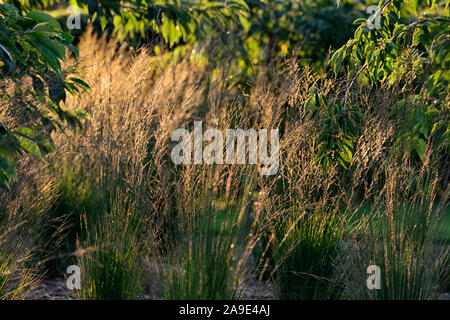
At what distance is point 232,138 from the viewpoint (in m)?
3.00

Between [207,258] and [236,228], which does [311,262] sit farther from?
[207,258]

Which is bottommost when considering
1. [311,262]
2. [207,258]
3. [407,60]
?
[311,262]

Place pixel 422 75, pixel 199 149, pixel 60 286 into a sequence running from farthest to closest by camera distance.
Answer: pixel 60 286 → pixel 422 75 → pixel 199 149

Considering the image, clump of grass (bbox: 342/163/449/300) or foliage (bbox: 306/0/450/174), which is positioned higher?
foliage (bbox: 306/0/450/174)

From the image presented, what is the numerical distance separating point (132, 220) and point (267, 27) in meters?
7.13

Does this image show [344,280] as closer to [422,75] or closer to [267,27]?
[422,75]

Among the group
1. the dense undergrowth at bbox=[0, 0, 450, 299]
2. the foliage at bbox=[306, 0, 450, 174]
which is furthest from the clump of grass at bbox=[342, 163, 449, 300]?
the foliage at bbox=[306, 0, 450, 174]

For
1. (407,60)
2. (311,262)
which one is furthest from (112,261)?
(407,60)

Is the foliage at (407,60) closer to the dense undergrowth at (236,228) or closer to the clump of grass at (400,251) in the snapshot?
the dense undergrowth at (236,228)

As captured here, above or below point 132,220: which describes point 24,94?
above

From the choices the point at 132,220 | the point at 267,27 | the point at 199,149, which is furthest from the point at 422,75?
the point at 267,27

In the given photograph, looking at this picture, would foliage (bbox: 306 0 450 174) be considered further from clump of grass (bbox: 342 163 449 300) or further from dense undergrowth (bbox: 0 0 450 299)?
clump of grass (bbox: 342 163 449 300)

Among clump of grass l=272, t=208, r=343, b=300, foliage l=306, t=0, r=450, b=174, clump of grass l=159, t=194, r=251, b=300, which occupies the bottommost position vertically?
clump of grass l=272, t=208, r=343, b=300
